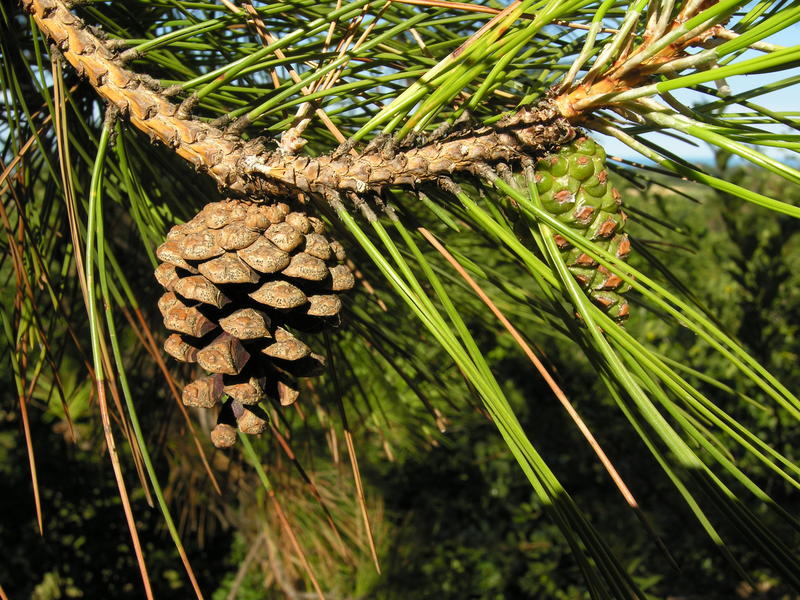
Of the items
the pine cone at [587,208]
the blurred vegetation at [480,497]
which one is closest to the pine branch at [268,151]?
the pine cone at [587,208]

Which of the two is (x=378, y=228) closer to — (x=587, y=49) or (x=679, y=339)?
(x=587, y=49)

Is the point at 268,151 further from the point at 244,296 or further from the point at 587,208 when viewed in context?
the point at 587,208

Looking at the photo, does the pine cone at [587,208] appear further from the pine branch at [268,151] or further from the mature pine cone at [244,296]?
the mature pine cone at [244,296]

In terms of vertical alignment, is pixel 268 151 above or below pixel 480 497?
above

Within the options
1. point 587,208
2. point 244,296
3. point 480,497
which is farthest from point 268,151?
point 480,497

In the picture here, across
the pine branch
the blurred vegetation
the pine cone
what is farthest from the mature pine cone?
the blurred vegetation

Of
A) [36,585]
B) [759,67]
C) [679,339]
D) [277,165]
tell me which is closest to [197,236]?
[277,165]
